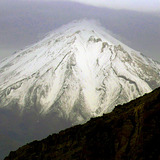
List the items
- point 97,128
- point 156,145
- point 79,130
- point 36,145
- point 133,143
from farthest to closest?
point 36,145
point 79,130
point 97,128
point 133,143
point 156,145

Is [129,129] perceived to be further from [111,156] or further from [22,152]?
[22,152]

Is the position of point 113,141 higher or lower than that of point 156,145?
higher

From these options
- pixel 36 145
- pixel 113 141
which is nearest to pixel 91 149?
pixel 113 141

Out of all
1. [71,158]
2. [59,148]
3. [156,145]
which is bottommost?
[156,145]

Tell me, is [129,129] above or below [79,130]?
below

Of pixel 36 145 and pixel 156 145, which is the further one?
pixel 36 145

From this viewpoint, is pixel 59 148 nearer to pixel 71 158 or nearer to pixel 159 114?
pixel 71 158

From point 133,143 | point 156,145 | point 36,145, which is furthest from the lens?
point 36,145

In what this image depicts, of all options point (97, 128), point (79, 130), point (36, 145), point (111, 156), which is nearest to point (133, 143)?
point (111, 156)

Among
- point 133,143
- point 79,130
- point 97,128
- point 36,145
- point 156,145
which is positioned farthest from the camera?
point 36,145
